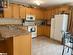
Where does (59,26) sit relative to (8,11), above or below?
below

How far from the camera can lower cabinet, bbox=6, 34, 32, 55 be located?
218 centimetres

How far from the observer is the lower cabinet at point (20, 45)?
2.18 m

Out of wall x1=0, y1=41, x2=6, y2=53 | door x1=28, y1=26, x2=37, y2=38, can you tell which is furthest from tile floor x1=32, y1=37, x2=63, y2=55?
door x1=28, y1=26, x2=37, y2=38

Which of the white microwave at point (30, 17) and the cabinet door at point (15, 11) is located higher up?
the cabinet door at point (15, 11)

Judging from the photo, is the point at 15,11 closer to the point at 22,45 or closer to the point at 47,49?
the point at 47,49

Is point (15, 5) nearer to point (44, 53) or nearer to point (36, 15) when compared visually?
point (36, 15)

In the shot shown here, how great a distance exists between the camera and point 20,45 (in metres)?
2.27

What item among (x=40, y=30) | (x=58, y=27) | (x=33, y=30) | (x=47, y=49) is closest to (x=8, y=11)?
(x=33, y=30)

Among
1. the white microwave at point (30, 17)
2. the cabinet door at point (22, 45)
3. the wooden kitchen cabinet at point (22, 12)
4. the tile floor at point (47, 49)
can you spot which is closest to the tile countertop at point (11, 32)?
the cabinet door at point (22, 45)

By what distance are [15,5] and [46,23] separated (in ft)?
10.4

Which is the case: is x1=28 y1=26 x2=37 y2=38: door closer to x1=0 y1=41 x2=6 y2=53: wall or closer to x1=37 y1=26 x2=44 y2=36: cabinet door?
x1=37 y1=26 x2=44 y2=36: cabinet door

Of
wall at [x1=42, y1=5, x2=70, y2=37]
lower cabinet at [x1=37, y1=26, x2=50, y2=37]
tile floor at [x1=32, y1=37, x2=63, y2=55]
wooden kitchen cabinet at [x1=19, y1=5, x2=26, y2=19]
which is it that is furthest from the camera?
lower cabinet at [x1=37, y1=26, x2=50, y2=37]

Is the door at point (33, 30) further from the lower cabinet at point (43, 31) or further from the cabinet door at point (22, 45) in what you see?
the cabinet door at point (22, 45)

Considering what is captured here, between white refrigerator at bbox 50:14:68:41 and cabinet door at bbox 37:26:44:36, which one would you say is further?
cabinet door at bbox 37:26:44:36
